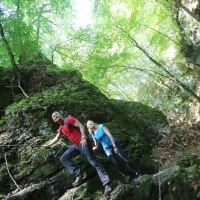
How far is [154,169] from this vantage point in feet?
22.0

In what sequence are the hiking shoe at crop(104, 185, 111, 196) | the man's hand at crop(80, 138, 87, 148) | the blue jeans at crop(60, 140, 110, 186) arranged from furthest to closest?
the man's hand at crop(80, 138, 87, 148) → the blue jeans at crop(60, 140, 110, 186) → the hiking shoe at crop(104, 185, 111, 196)

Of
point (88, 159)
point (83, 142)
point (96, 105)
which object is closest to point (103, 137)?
point (83, 142)

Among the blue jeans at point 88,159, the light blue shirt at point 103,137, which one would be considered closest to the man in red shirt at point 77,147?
the blue jeans at point 88,159

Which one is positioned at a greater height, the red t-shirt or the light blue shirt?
the red t-shirt

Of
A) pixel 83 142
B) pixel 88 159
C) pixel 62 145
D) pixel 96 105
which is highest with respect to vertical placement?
pixel 96 105

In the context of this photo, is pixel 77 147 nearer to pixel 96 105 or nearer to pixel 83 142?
pixel 83 142

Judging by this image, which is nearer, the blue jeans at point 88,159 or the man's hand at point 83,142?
the blue jeans at point 88,159

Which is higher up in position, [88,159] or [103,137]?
[103,137]

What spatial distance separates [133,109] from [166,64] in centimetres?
528

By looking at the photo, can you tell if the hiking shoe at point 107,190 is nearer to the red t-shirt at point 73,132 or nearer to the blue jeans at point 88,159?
the blue jeans at point 88,159

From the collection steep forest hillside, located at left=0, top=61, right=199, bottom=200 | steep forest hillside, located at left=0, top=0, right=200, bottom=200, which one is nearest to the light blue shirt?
steep forest hillside, located at left=0, top=0, right=200, bottom=200

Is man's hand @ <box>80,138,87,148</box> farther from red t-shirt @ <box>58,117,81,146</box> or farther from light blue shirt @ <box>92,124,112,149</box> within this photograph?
light blue shirt @ <box>92,124,112,149</box>

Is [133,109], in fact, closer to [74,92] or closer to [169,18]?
[74,92]

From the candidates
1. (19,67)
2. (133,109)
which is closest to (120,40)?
(133,109)
